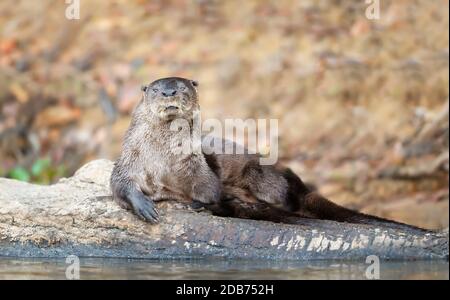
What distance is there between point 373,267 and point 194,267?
866 mm

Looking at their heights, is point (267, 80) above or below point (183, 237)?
above

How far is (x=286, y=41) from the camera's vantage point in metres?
10.5

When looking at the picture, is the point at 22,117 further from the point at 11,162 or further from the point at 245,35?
the point at 245,35

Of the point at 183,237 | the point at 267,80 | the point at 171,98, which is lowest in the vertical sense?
the point at 183,237

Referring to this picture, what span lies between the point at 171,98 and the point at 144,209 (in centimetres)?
61

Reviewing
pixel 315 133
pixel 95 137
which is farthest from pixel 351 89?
pixel 95 137

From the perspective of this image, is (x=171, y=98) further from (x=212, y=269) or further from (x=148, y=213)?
(x=212, y=269)

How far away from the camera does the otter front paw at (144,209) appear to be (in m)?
5.26

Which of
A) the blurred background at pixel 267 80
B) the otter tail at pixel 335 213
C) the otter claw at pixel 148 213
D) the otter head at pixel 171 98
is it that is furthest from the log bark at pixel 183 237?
the blurred background at pixel 267 80

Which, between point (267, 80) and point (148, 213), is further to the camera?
point (267, 80)

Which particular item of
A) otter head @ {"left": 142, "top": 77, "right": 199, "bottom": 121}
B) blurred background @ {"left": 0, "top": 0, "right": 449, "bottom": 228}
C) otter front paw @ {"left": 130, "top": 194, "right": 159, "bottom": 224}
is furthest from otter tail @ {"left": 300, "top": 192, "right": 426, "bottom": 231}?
blurred background @ {"left": 0, "top": 0, "right": 449, "bottom": 228}

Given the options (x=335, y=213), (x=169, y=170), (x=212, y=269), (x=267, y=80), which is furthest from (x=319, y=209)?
(x=267, y=80)

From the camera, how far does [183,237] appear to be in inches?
208

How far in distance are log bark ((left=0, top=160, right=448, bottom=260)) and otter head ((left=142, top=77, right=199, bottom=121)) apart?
1.69 feet
